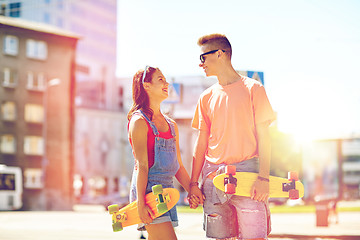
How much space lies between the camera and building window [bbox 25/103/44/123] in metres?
48.8

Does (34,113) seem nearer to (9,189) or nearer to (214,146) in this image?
(9,189)

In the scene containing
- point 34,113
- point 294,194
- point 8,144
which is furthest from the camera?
point 34,113

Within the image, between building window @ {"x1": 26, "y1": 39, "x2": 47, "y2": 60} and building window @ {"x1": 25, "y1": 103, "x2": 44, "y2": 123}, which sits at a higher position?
building window @ {"x1": 26, "y1": 39, "x2": 47, "y2": 60}

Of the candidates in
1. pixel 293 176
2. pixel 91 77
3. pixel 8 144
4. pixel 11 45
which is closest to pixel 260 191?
pixel 293 176

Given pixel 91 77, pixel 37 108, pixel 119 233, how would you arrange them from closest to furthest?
pixel 119 233 → pixel 37 108 → pixel 91 77

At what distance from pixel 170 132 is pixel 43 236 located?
10882mm

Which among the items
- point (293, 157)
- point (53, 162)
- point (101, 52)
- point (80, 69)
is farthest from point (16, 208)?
point (101, 52)

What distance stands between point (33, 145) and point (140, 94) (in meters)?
45.8

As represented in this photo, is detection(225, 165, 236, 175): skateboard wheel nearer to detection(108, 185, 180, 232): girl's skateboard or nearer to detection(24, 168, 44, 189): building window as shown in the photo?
detection(108, 185, 180, 232): girl's skateboard

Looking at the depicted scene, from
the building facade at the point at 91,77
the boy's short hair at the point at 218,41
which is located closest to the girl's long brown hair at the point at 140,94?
the boy's short hair at the point at 218,41

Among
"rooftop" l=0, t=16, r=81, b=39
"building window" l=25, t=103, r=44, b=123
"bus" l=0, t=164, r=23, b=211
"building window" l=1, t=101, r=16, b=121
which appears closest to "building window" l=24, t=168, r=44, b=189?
"building window" l=25, t=103, r=44, b=123

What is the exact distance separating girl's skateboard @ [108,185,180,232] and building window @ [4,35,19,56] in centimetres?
4644

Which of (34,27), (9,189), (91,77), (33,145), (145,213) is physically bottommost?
(9,189)

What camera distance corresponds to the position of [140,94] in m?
4.63
